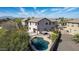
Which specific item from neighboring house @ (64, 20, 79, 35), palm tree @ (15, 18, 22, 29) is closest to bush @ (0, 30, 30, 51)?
palm tree @ (15, 18, 22, 29)

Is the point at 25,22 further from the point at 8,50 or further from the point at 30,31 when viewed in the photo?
the point at 8,50

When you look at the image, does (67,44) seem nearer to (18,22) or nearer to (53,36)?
(53,36)

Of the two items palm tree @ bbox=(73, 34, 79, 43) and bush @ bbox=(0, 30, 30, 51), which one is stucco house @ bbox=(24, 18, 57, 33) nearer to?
bush @ bbox=(0, 30, 30, 51)

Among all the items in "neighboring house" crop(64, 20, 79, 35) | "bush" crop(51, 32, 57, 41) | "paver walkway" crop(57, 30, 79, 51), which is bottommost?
"paver walkway" crop(57, 30, 79, 51)

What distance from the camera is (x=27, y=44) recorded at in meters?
1.71

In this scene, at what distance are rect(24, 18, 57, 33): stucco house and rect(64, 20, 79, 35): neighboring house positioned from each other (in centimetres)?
12

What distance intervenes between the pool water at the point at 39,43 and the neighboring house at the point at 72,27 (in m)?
0.23

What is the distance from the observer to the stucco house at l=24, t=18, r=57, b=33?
1.70m

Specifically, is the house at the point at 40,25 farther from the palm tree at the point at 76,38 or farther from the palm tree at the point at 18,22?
the palm tree at the point at 76,38

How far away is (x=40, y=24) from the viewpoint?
1713 mm
